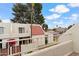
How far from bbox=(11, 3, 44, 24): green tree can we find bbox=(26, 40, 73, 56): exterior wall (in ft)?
1.30

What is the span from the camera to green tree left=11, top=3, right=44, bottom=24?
7.44ft

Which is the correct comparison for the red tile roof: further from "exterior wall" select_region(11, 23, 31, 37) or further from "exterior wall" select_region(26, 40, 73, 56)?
"exterior wall" select_region(26, 40, 73, 56)

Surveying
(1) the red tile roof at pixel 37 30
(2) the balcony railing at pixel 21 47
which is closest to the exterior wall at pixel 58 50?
(2) the balcony railing at pixel 21 47

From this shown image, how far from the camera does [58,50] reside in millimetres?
A: 2588

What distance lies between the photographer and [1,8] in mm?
2354

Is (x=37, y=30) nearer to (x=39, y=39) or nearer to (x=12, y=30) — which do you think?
(x=39, y=39)

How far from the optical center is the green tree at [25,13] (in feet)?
7.44

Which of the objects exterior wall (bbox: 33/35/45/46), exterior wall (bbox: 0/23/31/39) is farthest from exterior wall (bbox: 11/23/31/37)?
exterior wall (bbox: 33/35/45/46)

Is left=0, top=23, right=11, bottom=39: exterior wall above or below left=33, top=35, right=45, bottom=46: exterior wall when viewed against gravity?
above

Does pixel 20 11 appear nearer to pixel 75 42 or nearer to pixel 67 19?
pixel 67 19

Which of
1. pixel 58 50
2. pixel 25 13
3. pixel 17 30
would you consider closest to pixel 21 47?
pixel 17 30

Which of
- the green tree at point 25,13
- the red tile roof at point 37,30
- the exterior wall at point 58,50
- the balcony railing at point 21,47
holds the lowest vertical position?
the exterior wall at point 58,50

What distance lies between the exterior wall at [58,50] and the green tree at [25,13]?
1.30ft

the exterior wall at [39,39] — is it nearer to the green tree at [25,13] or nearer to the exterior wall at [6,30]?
the green tree at [25,13]
